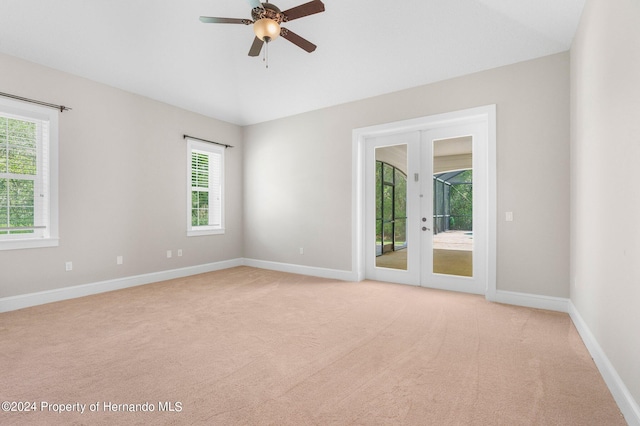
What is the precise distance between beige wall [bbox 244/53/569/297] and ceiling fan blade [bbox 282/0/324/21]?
7.95ft

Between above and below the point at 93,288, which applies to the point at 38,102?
above

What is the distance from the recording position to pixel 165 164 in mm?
5184

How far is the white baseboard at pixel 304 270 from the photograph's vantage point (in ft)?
16.8

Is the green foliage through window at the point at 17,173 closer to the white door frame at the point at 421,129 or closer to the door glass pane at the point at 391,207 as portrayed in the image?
the white door frame at the point at 421,129

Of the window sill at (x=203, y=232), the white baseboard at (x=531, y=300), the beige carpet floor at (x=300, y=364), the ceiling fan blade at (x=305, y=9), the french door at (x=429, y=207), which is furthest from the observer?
the window sill at (x=203, y=232)

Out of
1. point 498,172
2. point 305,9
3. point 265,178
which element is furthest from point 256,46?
point 265,178

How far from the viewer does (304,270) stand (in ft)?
18.3

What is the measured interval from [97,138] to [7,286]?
2121 millimetres

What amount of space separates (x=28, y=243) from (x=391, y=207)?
487cm

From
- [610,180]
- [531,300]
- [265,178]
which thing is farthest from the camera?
[265,178]

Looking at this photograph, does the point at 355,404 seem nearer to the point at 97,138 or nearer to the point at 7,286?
the point at 7,286

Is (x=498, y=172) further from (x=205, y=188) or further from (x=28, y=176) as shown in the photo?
(x=28, y=176)

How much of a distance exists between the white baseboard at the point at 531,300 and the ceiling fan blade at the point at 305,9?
373 centimetres

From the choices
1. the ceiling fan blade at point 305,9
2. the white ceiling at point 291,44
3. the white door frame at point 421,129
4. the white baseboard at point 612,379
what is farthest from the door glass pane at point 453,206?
the ceiling fan blade at point 305,9
